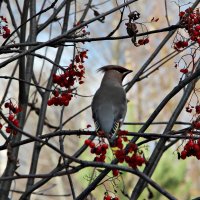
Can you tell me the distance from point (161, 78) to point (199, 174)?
2.85 metres

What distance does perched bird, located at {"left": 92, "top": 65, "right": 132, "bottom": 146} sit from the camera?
2988 mm

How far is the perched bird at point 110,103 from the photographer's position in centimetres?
299

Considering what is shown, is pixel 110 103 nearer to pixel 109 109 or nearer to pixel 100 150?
pixel 109 109

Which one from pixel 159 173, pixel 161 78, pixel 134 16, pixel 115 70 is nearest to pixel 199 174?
pixel 161 78

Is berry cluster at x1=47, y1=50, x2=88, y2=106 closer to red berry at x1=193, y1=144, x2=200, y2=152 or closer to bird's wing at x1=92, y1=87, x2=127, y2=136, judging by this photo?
bird's wing at x1=92, y1=87, x2=127, y2=136

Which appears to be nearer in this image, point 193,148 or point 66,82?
point 193,148

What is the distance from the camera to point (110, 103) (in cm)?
333

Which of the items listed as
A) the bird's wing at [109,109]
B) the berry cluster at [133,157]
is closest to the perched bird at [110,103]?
the bird's wing at [109,109]

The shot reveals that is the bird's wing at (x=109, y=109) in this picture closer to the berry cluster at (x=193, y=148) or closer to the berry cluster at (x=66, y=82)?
the berry cluster at (x=66, y=82)

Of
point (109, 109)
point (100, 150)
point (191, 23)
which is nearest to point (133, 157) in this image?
point (100, 150)

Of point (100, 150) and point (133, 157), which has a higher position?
point (100, 150)

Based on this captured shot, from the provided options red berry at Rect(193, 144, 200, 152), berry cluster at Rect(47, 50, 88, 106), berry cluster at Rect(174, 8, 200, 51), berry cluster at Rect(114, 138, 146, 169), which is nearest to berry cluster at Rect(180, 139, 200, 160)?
red berry at Rect(193, 144, 200, 152)

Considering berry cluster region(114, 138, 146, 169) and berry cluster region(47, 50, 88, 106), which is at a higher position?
berry cluster region(47, 50, 88, 106)

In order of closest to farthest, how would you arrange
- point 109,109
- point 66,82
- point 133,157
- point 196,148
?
point 133,157 → point 196,148 → point 66,82 → point 109,109
